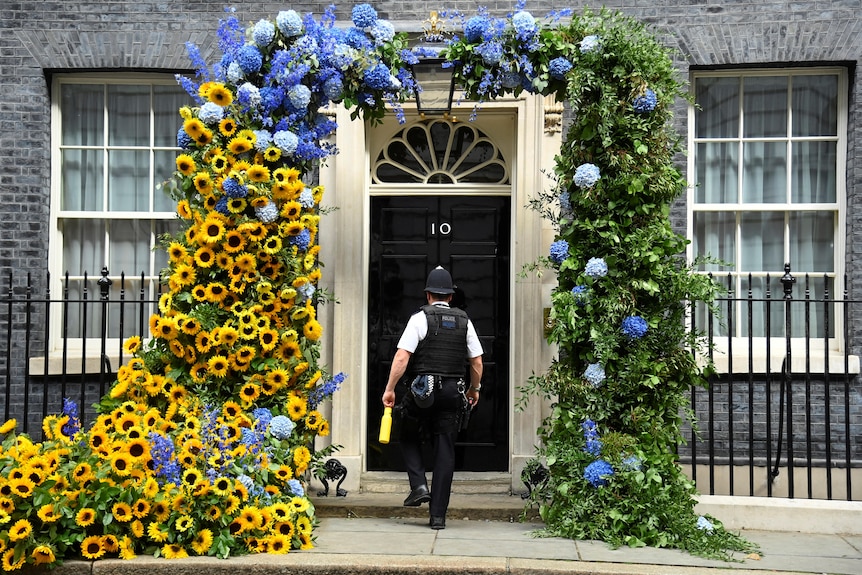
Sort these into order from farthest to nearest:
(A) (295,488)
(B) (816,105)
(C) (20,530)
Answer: (B) (816,105)
(A) (295,488)
(C) (20,530)

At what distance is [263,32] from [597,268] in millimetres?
2847

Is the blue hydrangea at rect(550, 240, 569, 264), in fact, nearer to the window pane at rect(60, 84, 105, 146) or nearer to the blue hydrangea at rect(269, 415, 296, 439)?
the blue hydrangea at rect(269, 415, 296, 439)

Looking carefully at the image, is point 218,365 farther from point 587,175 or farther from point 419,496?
point 587,175

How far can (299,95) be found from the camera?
7.19m

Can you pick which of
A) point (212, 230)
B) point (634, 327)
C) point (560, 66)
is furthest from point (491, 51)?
point (212, 230)

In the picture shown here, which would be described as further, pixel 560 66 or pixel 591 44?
pixel 560 66

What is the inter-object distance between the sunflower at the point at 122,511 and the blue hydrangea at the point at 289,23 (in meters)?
3.39

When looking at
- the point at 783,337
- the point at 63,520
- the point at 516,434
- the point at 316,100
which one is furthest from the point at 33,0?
the point at 783,337

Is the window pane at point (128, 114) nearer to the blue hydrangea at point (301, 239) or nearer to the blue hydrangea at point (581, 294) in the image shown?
the blue hydrangea at point (301, 239)

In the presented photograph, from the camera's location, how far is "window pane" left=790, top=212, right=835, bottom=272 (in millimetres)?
9000

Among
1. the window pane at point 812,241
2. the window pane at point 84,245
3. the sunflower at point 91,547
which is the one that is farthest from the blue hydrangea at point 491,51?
the sunflower at point 91,547

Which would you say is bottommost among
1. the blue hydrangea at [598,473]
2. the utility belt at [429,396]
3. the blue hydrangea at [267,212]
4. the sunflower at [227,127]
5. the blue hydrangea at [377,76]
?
the blue hydrangea at [598,473]

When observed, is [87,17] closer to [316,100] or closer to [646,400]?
[316,100]

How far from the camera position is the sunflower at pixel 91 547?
240 inches
